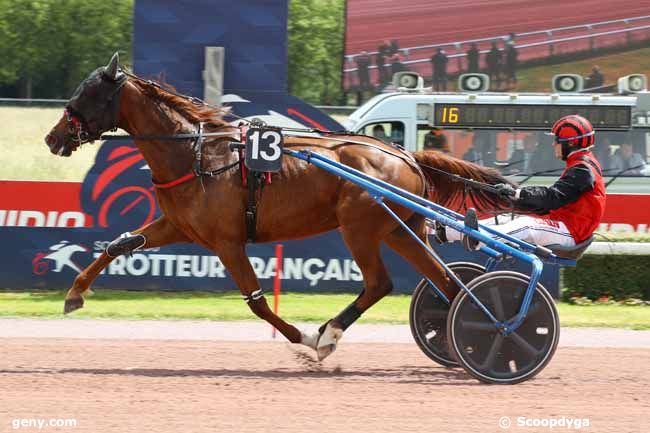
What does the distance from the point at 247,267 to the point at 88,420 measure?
75.2 inches

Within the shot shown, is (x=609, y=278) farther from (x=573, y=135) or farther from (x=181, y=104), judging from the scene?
(x=181, y=104)

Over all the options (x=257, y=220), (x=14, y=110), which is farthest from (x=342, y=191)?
(x=14, y=110)

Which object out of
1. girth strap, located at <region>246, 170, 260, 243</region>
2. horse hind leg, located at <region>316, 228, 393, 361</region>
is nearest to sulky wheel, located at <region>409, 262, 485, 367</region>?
horse hind leg, located at <region>316, 228, 393, 361</region>

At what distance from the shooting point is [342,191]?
24.2 ft

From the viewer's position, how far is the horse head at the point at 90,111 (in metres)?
7.31

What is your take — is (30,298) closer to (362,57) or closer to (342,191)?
(342,191)

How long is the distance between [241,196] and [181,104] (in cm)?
90

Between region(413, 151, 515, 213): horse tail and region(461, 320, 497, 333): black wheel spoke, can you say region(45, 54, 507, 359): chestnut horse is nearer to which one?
region(413, 151, 515, 213): horse tail

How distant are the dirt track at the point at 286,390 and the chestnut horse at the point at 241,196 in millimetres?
518

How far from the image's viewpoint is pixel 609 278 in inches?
450

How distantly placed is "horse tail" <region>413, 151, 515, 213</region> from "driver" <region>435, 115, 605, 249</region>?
1.45ft

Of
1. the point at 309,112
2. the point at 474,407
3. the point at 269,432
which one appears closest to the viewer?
the point at 269,432

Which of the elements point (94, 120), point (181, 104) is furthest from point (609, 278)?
point (94, 120)

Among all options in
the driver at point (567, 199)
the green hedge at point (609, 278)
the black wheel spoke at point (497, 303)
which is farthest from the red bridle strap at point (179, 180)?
the green hedge at point (609, 278)
